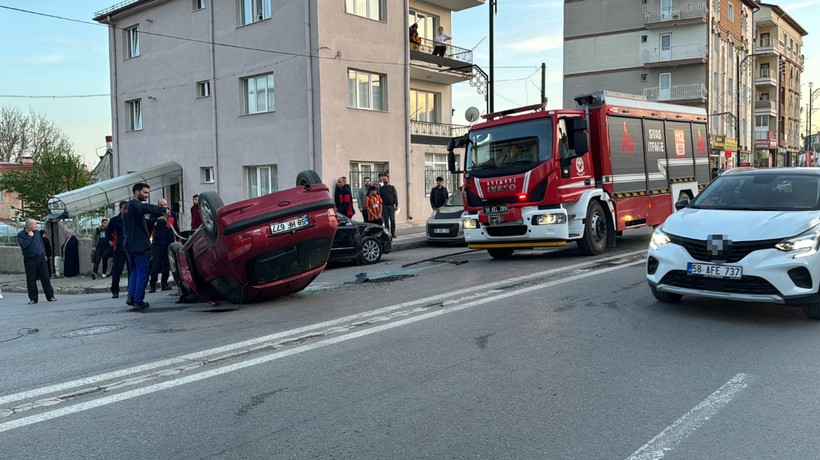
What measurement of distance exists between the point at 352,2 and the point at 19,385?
762 inches

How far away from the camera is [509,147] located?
12.3m

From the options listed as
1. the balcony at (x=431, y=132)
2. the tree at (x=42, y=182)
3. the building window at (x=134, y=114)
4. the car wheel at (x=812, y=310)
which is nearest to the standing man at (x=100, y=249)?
the balcony at (x=431, y=132)

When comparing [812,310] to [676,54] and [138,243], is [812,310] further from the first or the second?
[676,54]

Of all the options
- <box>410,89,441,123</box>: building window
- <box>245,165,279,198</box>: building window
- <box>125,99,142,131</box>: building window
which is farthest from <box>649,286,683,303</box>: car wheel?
<box>125,99,142,131</box>: building window

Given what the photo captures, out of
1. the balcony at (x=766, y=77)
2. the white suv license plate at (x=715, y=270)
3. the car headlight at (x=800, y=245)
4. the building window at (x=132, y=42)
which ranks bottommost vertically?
the white suv license plate at (x=715, y=270)

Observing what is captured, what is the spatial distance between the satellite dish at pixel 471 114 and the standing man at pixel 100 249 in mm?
12285

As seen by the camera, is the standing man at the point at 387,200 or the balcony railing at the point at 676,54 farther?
the balcony railing at the point at 676,54

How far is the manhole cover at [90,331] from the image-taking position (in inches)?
298

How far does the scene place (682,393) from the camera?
15.6ft

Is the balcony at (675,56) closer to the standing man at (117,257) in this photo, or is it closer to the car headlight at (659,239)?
the standing man at (117,257)

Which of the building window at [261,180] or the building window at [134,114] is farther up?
the building window at [134,114]

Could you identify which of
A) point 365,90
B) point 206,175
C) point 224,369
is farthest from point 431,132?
point 224,369

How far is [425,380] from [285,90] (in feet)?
60.6

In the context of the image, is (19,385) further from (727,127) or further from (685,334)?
(727,127)
